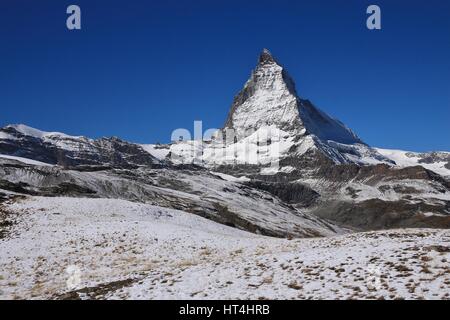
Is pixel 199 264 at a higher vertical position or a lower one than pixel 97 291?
higher

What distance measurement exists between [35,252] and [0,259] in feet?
8.10

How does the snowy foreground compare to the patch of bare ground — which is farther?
the patch of bare ground

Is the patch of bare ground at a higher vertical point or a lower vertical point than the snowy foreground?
lower

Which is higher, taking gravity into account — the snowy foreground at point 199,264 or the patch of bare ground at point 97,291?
the snowy foreground at point 199,264

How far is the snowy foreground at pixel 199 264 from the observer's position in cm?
2256

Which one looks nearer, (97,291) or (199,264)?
(97,291)

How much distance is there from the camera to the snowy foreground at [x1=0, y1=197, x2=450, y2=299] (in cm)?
2256

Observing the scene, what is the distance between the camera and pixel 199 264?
30.0 m

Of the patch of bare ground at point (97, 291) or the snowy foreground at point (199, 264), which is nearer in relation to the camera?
the snowy foreground at point (199, 264)
